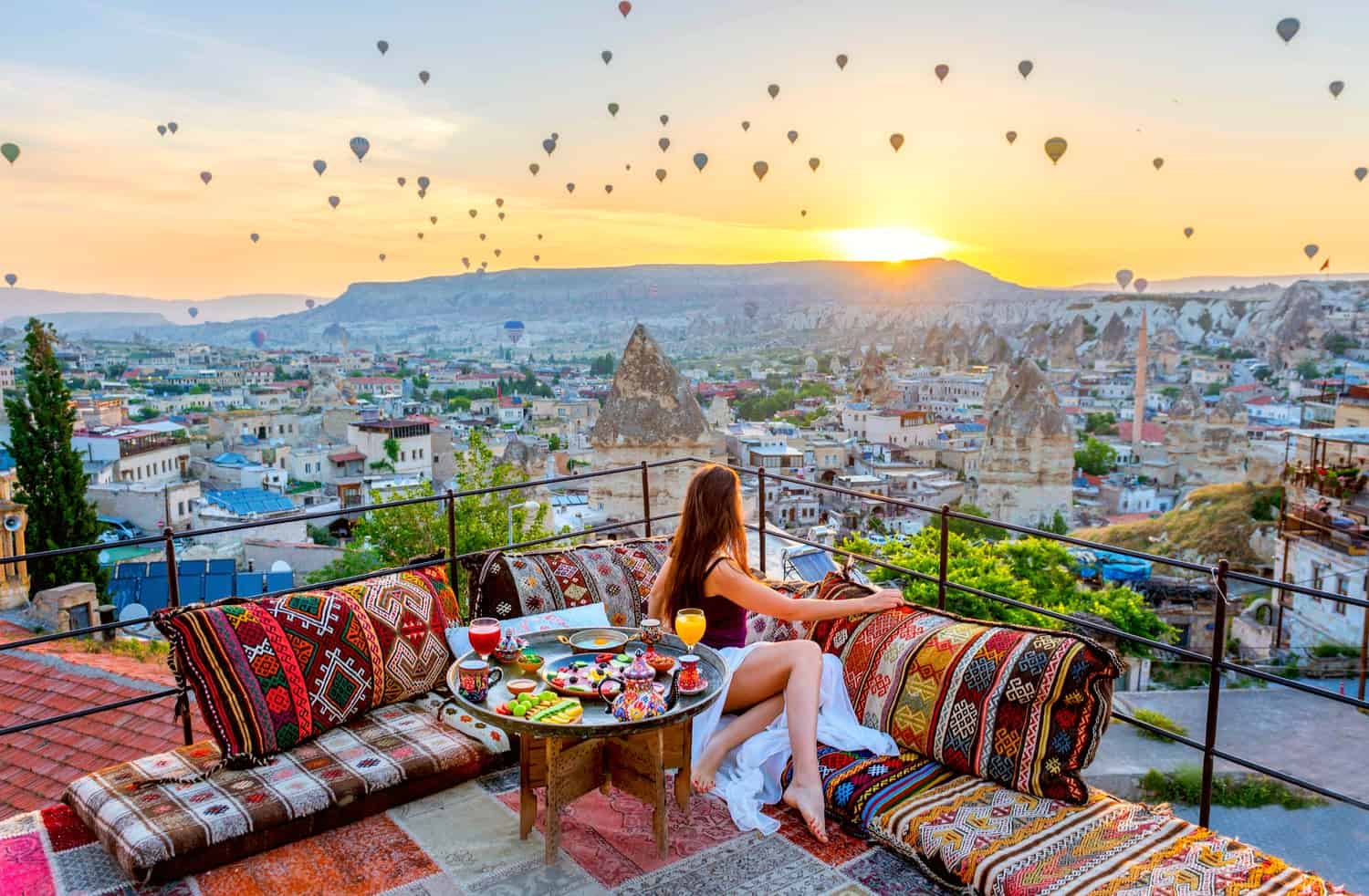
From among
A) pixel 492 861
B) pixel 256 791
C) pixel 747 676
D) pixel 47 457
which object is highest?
pixel 747 676

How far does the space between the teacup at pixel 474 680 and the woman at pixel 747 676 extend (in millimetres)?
661

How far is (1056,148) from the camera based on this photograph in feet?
67.5

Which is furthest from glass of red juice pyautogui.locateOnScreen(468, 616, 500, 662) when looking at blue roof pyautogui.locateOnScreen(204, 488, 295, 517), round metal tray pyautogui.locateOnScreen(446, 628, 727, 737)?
blue roof pyautogui.locateOnScreen(204, 488, 295, 517)

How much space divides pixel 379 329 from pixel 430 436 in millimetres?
83605

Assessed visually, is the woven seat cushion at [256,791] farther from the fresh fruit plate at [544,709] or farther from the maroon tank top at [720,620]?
the maroon tank top at [720,620]

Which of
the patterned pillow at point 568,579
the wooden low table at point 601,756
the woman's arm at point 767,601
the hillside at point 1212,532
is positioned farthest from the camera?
the hillside at point 1212,532

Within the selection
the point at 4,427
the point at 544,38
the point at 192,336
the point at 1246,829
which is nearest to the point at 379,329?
the point at 192,336

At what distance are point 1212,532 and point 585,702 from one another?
27781mm

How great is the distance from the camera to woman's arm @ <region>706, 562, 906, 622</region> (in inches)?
109

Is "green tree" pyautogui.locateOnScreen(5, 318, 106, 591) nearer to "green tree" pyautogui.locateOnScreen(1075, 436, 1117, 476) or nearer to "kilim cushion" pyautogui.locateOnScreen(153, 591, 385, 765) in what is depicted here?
"kilim cushion" pyautogui.locateOnScreen(153, 591, 385, 765)

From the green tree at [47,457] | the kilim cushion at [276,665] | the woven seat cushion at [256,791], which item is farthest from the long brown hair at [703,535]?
the green tree at [47,457]

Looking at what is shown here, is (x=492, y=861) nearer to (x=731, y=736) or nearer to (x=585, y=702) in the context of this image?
(x=585, y=702)

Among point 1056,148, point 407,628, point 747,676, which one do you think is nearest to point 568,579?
point 407,628

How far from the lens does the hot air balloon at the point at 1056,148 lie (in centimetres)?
2052
